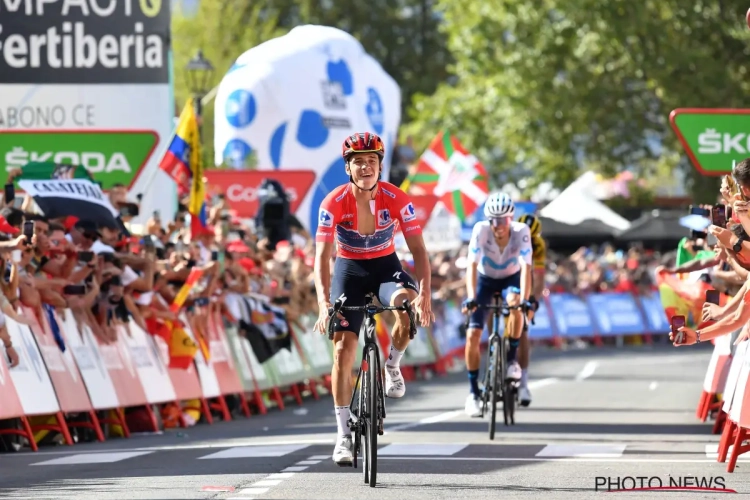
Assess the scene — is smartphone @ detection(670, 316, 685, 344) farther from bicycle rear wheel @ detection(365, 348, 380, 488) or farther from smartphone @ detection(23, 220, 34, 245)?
smartphone @ detection(23, 220, 34, 245)

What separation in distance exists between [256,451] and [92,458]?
134 cm

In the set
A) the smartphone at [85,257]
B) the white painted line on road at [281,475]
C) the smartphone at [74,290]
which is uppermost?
the smartphone at [85,257]

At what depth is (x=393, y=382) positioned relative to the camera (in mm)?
12312

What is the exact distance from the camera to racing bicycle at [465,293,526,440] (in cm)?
1656

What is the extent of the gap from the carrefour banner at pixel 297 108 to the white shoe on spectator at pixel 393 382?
82.0 feet

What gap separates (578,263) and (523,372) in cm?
2792

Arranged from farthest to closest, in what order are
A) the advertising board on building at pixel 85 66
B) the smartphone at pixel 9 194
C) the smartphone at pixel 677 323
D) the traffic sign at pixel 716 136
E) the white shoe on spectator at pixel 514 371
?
the advertising board on building at pixel 85 66 → the traffic sign at pixel 716 136 → the white shoe on spectator at pixel 514 371 → the smartphone at pixel 9 194 → the smartphone at pixel 677 323

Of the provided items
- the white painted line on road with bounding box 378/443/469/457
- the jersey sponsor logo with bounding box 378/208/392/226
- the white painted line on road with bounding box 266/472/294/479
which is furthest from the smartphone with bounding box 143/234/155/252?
the jersey sponsor logo with bounding box 378/208/392/226

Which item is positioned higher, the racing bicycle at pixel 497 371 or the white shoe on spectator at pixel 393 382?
the white shoe on spectator at pixel 393 382

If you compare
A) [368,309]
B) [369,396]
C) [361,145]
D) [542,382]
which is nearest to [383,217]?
[361,145]

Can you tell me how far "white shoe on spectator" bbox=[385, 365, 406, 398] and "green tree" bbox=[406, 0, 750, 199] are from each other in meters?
Result: 39.3

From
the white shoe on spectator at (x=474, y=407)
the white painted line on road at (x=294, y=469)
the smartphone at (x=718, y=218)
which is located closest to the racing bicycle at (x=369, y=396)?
the white painted line on road at (x=294, y=469)

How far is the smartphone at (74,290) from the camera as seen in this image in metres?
17.4

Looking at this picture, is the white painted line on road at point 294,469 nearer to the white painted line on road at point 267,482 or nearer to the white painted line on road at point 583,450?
the white painted line on road at point 267,482
